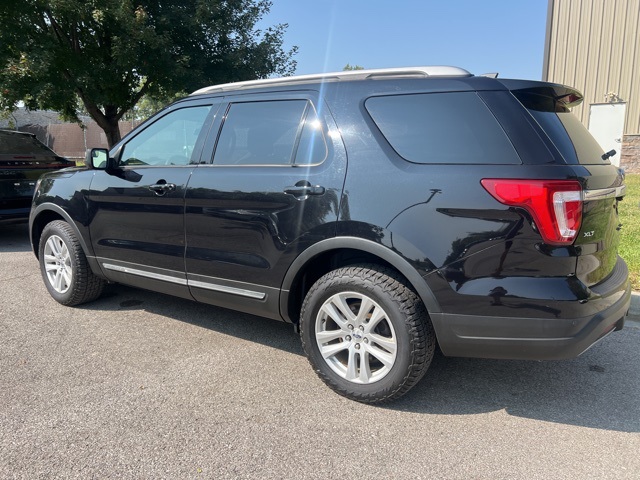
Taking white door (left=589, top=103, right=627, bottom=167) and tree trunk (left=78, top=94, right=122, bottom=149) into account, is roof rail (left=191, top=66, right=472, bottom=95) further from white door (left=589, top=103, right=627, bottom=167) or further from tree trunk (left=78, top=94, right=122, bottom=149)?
white door (left=589, top=103, right=627, bottom=167)

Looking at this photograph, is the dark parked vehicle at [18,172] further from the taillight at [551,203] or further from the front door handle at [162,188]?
the taillight at [551,203]

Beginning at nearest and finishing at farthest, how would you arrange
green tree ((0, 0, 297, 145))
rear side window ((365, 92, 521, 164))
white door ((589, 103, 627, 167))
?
rear side window ((365, 92, 521, 164)), green tree ((0, 0, 297, 145)), white door ((589, 103, 627, 167))

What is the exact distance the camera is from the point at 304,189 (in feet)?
9.66

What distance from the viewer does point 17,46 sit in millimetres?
9914

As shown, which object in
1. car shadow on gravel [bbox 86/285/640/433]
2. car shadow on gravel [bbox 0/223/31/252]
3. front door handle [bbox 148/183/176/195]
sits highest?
front door handle [bbox 148/183/176/195]

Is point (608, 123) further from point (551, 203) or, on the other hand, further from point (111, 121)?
point (551, 203)

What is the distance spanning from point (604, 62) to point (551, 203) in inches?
676

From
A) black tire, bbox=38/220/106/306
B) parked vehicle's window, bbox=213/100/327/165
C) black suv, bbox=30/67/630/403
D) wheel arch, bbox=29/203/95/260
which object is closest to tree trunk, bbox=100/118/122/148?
wheel arch, bbox=29/203/95/260

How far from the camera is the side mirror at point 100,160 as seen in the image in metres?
4.00

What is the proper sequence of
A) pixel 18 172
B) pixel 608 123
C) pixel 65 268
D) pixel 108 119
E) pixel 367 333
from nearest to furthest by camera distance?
pixel 367 333
pixel 65 268
pixel 18 172
pixel 108 119
pixel 608 123

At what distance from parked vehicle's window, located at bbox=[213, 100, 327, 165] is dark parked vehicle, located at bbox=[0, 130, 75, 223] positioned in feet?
16.2

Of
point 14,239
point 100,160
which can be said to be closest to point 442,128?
point 100,160

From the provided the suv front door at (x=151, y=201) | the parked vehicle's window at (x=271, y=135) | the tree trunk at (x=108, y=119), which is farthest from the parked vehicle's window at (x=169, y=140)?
the tree trunk at (x=108, y=119)

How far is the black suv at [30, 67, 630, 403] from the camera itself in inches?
94.6
